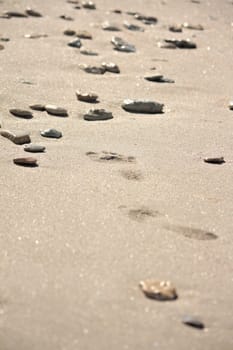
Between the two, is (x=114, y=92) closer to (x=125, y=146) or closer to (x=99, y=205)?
(x=125, y=146)

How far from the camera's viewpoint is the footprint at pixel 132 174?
2.79 meters

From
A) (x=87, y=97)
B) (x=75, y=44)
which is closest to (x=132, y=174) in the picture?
(x=87, y=97)

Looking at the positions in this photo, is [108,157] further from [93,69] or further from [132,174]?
[93,69]

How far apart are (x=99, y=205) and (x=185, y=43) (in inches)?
111

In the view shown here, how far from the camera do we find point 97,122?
3.42m

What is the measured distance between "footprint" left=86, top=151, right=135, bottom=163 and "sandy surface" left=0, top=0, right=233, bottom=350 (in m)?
0.03

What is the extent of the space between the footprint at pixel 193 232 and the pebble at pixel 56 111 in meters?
1.21

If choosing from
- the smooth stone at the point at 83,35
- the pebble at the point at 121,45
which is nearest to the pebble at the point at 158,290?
the pebble at the point at 121,45

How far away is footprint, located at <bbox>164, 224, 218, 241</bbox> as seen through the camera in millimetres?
2365

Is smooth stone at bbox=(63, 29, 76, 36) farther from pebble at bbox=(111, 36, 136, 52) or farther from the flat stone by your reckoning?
the flat stone

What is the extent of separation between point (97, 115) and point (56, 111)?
0.19 metres

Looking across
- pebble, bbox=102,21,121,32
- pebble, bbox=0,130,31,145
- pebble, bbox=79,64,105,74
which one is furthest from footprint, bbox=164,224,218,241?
pebble, bbox=102,21,121,32

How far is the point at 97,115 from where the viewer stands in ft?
11.3

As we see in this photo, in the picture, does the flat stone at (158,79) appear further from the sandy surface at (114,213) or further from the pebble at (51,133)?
the pebble at (51,133)
